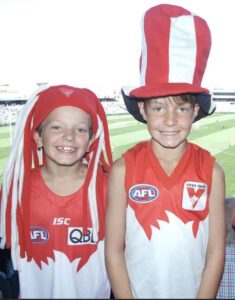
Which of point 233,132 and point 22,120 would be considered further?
point 233,132

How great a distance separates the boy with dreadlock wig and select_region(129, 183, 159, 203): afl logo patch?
24cm

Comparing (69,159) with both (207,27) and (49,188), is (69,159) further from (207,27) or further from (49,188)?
(207,27)

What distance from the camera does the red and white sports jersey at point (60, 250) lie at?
1.82 metres

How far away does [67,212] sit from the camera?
187 cm

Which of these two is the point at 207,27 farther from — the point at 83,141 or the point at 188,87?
the point at 83,141

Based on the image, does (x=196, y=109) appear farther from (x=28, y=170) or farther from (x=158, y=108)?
(x=28, y=170)

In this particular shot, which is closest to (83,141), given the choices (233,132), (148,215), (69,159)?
(69,159)

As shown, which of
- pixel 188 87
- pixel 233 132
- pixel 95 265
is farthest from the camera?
pixel 233 132

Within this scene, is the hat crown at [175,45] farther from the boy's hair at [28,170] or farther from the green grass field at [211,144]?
the green grass field at [211,144]

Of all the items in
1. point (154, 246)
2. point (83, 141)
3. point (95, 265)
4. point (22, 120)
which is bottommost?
point (95, 265)

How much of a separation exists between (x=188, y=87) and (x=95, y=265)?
962mm

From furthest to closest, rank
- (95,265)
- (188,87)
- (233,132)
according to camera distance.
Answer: (233,132) → (95,265) → (188,87)

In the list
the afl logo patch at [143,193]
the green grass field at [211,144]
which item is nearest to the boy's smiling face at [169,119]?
the afl logo patch at [143,193]

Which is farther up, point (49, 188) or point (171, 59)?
point (171, 59)
